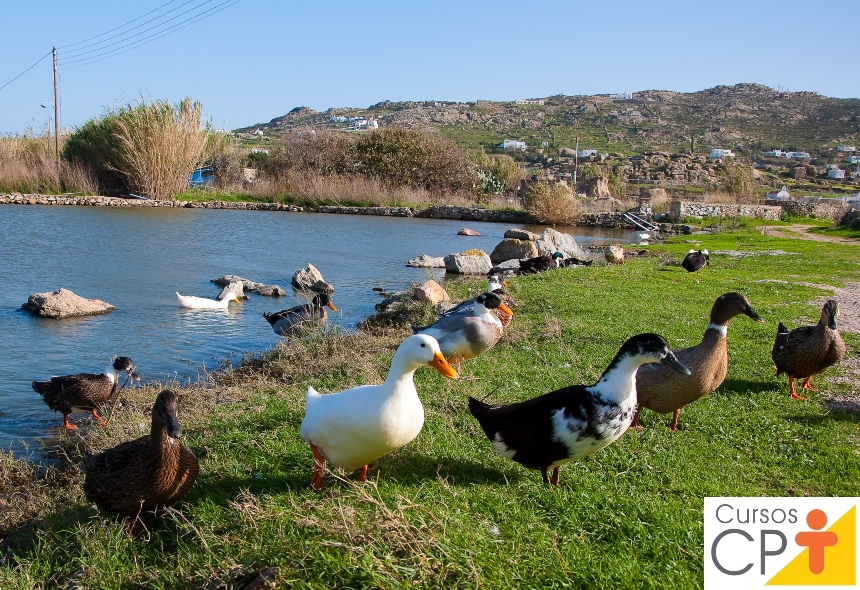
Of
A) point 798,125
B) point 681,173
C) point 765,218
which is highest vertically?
point 798,125

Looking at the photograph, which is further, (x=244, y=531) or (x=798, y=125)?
(x=798, y=125)

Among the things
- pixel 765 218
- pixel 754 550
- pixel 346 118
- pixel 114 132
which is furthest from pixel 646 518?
pixel 346 118

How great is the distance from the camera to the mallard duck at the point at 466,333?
8.88m

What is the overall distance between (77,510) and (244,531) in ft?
5.78

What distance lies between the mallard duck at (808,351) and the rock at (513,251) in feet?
54.0

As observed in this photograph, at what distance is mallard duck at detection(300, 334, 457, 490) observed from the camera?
4648 mm

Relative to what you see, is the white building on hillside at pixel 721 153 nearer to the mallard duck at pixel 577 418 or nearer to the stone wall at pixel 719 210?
the stone wall at pixel 719 210

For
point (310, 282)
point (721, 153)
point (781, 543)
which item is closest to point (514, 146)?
point (721, 153)

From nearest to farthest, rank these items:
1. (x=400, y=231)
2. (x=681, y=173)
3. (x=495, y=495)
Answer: (x=495, y=495)
(x=400, y=231)
(x=681, y=173)

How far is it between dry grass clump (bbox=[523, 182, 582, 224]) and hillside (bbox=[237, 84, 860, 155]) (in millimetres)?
41957

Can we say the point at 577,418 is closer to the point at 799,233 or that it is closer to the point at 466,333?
the point at 466,333

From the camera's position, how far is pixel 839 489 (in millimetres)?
5094

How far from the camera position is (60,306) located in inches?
548

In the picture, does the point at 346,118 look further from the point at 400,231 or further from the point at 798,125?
the point at 400,231
